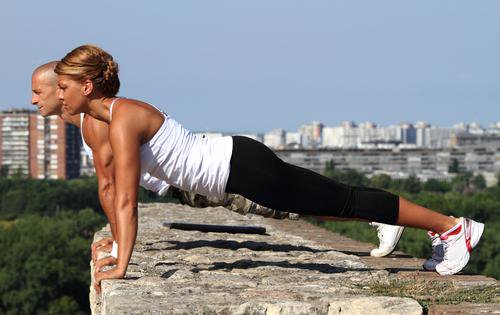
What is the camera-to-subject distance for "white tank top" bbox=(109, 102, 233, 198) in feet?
15.6

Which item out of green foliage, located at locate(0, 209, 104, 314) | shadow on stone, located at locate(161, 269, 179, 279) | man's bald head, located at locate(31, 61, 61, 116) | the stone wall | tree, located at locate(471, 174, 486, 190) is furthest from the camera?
tree, located at locate(471, 174, 486, 190)

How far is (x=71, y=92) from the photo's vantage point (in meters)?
4.76

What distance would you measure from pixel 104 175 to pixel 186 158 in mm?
1011

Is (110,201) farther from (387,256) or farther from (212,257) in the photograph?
(387,256)

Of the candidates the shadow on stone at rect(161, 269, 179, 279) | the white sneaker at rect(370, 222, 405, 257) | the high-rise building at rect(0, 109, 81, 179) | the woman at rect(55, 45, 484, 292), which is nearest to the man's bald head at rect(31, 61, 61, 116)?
the woman at rect(55, 45, 484, 292)

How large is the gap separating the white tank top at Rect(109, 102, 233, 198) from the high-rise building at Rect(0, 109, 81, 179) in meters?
141

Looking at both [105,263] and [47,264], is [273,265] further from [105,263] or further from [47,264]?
[47,264]

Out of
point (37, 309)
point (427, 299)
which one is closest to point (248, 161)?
point (427, 299)

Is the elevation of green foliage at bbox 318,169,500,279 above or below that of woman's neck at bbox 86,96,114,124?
below

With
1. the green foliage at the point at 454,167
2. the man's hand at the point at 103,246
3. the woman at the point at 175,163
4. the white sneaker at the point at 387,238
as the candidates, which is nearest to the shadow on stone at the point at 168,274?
the woman at the point at 175,163

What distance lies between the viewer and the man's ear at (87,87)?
4758 mm

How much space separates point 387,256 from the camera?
6.12 meters

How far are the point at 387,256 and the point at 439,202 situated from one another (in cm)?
6630

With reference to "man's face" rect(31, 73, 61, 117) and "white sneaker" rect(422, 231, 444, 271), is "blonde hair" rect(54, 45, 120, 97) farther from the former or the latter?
"white sneaker" rect(422, 231, 444, 271)
